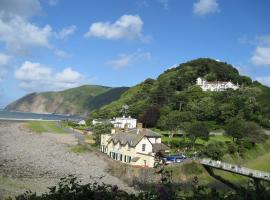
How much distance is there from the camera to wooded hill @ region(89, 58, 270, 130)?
263 ft

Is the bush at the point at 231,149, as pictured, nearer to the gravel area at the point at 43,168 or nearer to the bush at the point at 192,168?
the bush at the point at 192,168

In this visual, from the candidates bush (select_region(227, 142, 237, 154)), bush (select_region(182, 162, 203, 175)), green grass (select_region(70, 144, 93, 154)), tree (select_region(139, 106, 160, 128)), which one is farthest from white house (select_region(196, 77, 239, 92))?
bush (select_region(182, 162, 203, 175))

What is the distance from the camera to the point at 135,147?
154 ft

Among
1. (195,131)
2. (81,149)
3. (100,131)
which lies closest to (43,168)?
(81,149)

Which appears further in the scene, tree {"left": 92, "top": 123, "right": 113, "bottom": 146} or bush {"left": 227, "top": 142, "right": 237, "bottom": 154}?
tree {"left": 92, "top": 123, "right": 113, "bottom": 146}

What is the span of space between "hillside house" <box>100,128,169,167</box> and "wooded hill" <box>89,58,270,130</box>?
1354 centimetres

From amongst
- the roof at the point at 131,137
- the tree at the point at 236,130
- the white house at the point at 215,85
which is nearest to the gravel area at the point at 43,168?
the roof at the point at 131,137

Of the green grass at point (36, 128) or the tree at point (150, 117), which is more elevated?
the tree at point (150, 117)

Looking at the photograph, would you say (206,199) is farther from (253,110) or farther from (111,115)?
(111,115)

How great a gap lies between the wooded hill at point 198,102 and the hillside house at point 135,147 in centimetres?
1354

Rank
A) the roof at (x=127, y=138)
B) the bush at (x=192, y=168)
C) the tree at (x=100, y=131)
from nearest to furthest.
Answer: the bush at (x=192, y=168), the roof at (x=127, y=138), the tree at (x=100, y=131)

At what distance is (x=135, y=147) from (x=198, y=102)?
52.0 m

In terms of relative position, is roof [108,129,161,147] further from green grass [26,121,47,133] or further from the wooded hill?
green grass [26,121,47,133]

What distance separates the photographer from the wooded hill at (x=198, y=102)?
263 feet
